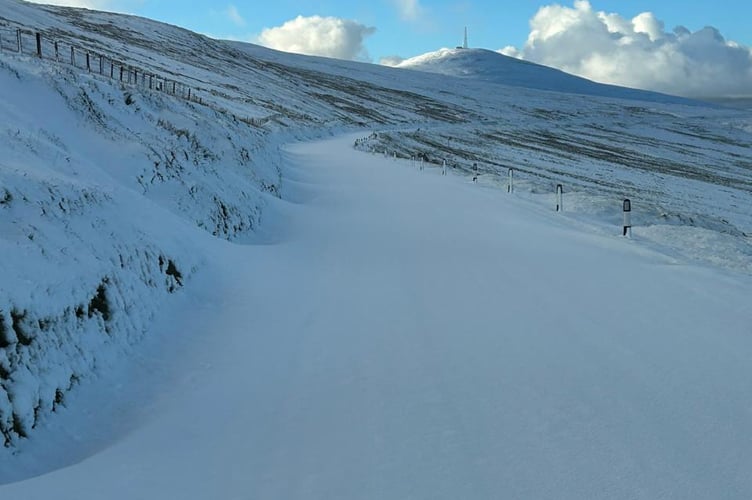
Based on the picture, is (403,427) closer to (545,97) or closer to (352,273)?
(352,273)

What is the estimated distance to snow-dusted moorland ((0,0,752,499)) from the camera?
3.36 metres

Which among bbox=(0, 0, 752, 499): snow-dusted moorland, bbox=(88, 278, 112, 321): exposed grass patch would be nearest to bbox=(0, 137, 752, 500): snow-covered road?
bbox=(0, 0, 752, 499): snow-dusted moorland

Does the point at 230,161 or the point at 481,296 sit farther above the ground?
the point at 230,161

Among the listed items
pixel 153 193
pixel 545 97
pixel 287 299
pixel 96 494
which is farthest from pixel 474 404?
pixel 545 97

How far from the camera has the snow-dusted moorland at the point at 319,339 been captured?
336 cm

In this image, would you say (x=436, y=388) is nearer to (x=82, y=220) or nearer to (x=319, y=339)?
(x=319, y=339)

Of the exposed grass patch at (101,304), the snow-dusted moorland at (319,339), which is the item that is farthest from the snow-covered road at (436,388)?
the exposed grass patch at (101,304)

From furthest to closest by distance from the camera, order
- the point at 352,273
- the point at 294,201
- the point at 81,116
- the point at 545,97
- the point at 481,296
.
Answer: the point at 545,97
the point at 294,201
the point at 81,116
the point at 352,273
the point at 481,296

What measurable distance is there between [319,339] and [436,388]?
60.4 inches

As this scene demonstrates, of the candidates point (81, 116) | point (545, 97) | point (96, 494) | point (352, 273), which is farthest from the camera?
point (545, 97)

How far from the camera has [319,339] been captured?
547 cm

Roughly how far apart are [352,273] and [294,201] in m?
7.35

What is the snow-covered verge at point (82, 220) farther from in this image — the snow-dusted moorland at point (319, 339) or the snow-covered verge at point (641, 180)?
the snow-covered verge at point (641, 180)

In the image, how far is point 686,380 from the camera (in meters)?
4.37
